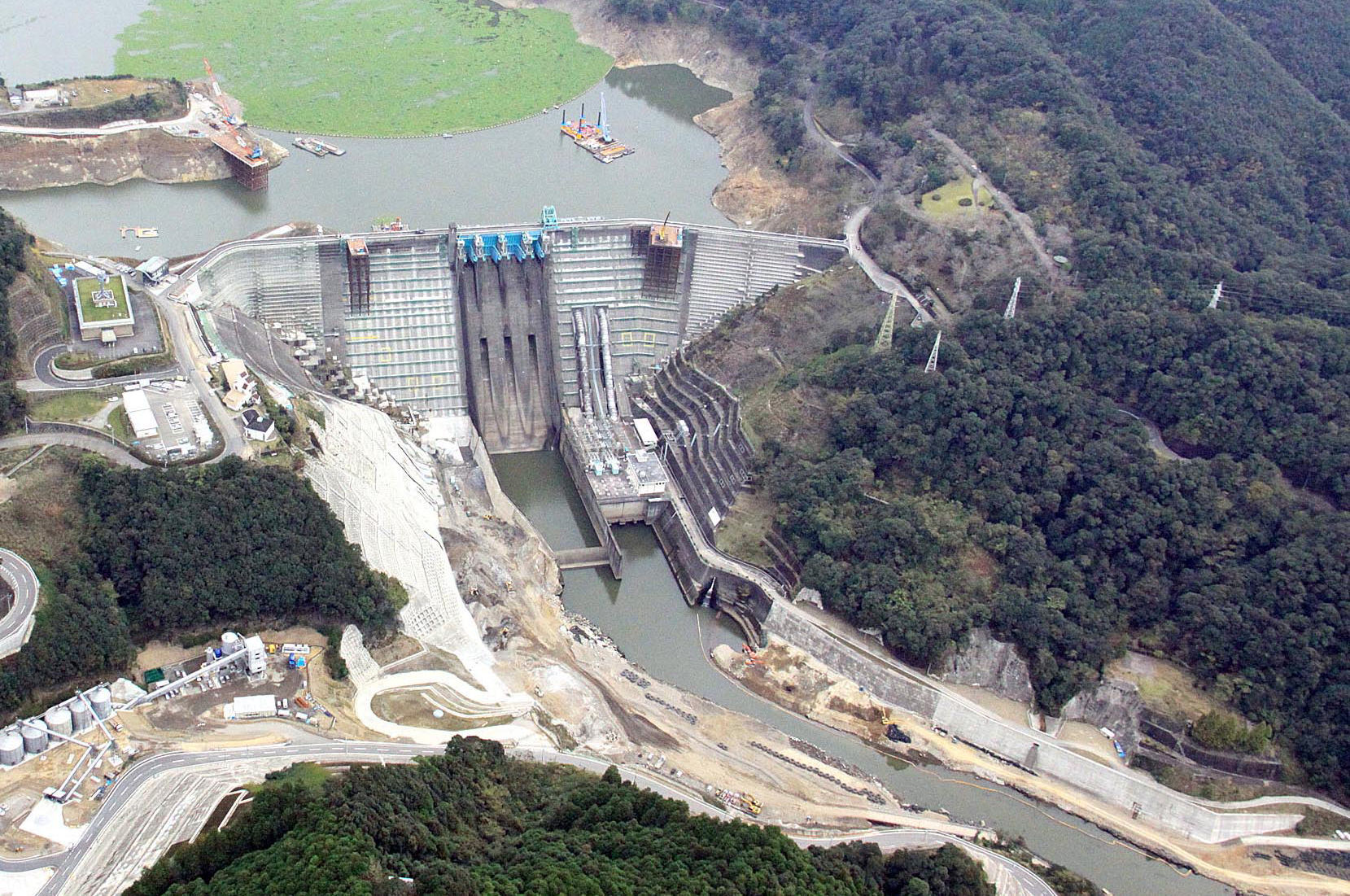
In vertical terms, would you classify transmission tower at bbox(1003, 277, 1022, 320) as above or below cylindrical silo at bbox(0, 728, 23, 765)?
above

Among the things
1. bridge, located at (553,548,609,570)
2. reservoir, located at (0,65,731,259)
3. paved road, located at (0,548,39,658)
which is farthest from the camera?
reservoir, located at (0,65,731,259)

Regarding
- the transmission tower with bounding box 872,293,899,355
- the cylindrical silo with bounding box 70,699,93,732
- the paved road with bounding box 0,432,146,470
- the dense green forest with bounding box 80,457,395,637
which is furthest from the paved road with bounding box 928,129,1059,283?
the cylindrical silo with bounding box 70,699,93,732

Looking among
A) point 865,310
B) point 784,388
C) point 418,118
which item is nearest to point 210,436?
point 784,388

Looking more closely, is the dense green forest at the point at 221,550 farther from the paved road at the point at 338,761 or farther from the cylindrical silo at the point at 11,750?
the cylindrical silo at the point at 11,750

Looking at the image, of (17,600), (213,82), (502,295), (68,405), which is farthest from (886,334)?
(213,82)

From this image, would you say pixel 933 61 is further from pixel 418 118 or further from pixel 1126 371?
pixel 418 118

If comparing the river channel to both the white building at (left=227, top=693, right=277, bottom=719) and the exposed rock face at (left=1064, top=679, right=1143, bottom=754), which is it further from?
the exposed rock face at (left=1064, top=679, right=1143, bottom=754)

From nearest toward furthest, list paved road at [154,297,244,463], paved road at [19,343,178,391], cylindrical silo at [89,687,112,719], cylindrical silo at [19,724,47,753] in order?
cylindrical silo at [19,724,47,753], cylindrical silo at [89,687,112,719], paved road at [154,297,244,463], paved road at [19,343,178,391]
